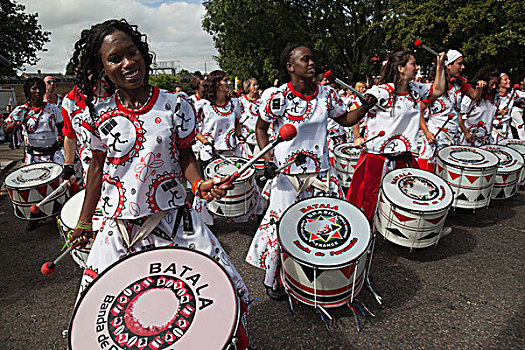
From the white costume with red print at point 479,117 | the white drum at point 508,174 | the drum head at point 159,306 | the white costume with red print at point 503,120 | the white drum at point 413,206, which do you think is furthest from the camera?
the white costume with red print at point 503,120

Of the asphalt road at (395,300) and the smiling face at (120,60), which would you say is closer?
the smiling face at (120,60)

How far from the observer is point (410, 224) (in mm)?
3328

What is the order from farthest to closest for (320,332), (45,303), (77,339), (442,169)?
(442,169) < (45,303) < (320,332) < (77,339)

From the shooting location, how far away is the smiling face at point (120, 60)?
173 centimetres

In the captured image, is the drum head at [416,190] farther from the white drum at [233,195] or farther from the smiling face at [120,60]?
the smiling face at [120,60]

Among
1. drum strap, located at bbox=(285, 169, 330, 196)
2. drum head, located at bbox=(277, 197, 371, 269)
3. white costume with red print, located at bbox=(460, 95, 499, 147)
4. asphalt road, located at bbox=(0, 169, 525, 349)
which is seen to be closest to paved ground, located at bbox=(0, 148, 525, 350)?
asphalt road, located at bbox=(0, 169, 525, 349)

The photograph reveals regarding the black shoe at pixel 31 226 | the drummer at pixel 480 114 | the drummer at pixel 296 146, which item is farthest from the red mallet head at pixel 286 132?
the drummer at pixel 480 114

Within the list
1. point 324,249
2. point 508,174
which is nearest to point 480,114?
point 508,174

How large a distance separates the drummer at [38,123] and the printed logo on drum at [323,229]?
4465mm

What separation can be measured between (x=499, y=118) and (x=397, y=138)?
4.35 m

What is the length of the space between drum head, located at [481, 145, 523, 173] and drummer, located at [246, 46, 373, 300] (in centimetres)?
312

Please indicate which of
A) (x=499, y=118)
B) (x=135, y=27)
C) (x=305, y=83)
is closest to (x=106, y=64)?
(x=135, y=27)

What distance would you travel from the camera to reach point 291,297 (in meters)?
2.87

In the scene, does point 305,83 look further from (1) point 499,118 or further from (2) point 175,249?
(1) point 499,118
